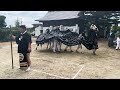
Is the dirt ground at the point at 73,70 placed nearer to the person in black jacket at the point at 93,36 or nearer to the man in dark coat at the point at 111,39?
the person in black jacket at the point at 93,36

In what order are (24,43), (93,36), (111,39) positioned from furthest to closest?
1. (111,39)
2. (93,36)
3. (24,43)

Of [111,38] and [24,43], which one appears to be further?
[111,38]

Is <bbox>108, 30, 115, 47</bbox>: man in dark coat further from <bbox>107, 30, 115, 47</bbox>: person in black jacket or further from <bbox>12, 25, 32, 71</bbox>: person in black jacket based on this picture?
<bbox>12, 25, 32, 71</bbox>: person in black jacket

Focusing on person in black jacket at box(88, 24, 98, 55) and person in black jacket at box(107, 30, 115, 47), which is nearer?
person in black jacket at box(88, 24, 98, 55)

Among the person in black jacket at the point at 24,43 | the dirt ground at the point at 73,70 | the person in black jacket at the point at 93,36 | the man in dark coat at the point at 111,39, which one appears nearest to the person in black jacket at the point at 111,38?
the man in dark coat at the point at 111,39

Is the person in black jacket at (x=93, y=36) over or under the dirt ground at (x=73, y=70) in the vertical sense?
over

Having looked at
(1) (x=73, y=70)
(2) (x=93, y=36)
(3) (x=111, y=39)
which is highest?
(2) (x=93, y=36)

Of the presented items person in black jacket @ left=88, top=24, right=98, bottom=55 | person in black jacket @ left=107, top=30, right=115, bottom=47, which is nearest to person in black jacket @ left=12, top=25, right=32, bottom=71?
person in black jacket @ left=88, top=24, right=98, bottom=55

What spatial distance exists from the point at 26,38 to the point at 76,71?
129 centimetres

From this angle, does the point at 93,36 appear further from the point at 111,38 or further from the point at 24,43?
the point at 24,43

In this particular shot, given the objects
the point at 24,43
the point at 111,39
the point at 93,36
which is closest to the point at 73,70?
the point at 24,43

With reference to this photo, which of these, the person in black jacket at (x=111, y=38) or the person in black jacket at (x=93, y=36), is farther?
the person in black jacket at (x=111, y=38)

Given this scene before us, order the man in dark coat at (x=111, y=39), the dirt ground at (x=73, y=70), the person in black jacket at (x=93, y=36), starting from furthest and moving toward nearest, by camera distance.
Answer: the man in dark coat at (x=111, y=39)
the person in black jacket at (x=93, y=36)
the dirt ground at (x=73, y=70)
